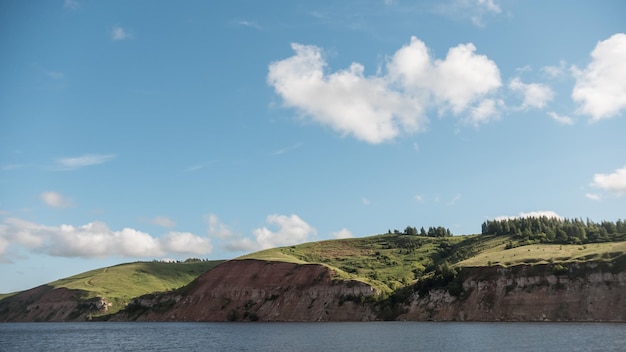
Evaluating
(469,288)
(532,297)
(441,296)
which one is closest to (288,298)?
(441,296)

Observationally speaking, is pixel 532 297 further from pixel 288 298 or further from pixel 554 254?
pixel 288 298

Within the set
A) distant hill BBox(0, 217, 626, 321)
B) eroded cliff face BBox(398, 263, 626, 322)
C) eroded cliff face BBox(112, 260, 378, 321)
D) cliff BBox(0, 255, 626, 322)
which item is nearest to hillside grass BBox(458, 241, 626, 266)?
distant hill BBox(0, 217, 626, 321)

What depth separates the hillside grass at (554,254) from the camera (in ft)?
442

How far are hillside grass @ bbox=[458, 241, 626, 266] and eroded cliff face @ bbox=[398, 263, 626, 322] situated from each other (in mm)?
4700

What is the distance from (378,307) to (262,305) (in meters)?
44.9

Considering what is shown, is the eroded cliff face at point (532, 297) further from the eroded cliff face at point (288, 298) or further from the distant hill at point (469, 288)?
the eroded cliff face at point (288, 298)

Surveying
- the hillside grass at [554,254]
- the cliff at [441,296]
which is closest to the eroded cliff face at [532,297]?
the cliff at [441,296]

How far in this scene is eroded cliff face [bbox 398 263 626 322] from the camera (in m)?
123

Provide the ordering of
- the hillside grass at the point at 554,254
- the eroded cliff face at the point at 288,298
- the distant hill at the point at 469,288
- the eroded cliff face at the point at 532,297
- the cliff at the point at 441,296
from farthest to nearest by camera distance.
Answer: the eroded cliff face at the point at 288,298, the hillside grass at the point at 554,254, the distant hill at the point at 469,288, the cliff at the point at 441,296, the eroded cliff face at the point at 532,297

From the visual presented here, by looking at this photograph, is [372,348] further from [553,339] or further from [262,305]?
[262,305]

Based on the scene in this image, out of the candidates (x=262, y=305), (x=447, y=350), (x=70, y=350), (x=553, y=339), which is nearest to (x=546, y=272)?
(x=553, y=339)

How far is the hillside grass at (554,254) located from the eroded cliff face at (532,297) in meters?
4.70

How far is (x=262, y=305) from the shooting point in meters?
184

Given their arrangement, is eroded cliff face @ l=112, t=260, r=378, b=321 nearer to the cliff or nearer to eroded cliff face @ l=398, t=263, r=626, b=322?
the cliff
